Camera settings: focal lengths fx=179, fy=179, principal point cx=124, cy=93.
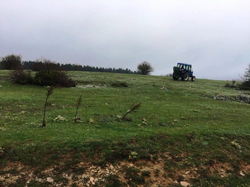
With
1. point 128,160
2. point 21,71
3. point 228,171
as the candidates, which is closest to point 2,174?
point 128,160

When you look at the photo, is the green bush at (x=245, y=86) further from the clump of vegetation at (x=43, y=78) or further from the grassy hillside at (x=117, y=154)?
the clump of vegetation at (x=43, y=78)

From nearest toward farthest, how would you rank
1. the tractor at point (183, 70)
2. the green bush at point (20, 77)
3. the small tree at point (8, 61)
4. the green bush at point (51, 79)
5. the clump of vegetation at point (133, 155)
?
the clump of vegetation at point (133, 155), the green bush at point (51, 79), the green bush at point (20, 77), the tractor at point (183, 70), the small tree at point (8, 61)

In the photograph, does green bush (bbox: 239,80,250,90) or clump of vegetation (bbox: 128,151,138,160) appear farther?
green bush (bbox: 239,80,250,90)

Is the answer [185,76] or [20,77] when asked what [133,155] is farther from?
[185,76]

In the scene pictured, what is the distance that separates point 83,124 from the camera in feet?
28.4

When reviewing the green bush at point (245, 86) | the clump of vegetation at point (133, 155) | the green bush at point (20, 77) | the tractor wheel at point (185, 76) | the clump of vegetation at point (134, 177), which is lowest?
the clump of vegetation at point (134, 177)

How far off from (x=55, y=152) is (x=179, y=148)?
15.5 feet

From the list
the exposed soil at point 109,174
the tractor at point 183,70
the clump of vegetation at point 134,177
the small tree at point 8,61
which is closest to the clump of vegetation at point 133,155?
the exposed soil at point 109,174

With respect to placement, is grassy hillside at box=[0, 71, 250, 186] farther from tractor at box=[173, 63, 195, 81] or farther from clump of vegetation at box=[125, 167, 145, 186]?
tractor at box=[173, 63, 195, 81]

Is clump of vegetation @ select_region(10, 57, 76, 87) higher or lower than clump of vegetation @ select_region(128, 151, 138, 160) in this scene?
higher

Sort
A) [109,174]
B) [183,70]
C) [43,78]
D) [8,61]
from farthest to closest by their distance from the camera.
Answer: [8,61] < [183,70] < [43,78] < [109,174]

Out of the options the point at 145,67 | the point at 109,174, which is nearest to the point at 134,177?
the point at 109,174

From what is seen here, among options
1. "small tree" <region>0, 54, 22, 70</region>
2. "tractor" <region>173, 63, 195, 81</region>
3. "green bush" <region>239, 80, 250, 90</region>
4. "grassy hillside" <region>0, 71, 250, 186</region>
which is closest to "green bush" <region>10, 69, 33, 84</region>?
"grassy hillside" <region>0, 71, 250, 186</region>

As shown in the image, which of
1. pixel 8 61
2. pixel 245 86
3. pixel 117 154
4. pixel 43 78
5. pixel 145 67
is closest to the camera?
pixel 117 154
